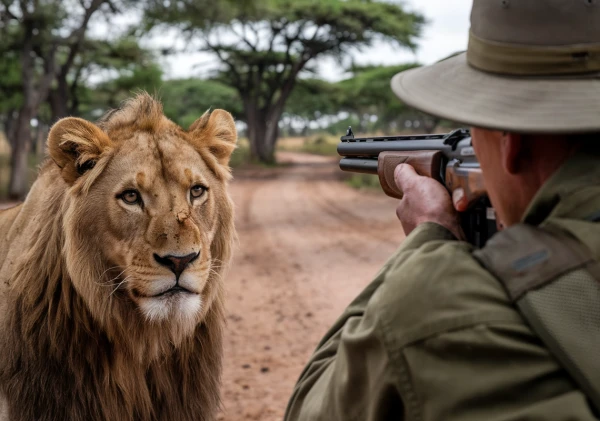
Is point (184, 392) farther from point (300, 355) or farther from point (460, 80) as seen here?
point (300, 355)

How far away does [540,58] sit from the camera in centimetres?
112

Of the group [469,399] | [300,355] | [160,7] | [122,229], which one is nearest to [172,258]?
[122,229]

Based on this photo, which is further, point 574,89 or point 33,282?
point 33,282

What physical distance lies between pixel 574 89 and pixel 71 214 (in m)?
2.03

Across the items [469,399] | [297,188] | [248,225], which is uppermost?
[469,399]

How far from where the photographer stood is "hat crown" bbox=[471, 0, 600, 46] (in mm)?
1089

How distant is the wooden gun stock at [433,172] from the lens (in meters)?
1.50

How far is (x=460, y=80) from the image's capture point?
124cm

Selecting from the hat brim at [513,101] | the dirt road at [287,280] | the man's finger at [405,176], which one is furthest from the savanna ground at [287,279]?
the hat brim at [513,101]

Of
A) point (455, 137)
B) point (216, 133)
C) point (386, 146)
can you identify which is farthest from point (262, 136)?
point (455, 137)

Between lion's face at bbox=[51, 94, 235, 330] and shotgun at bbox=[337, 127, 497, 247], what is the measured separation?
0.63 m

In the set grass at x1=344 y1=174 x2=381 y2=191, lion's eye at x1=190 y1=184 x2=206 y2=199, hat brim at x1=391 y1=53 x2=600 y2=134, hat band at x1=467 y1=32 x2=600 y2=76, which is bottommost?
grass at x1=344 y1=174 x2=381 y2=191

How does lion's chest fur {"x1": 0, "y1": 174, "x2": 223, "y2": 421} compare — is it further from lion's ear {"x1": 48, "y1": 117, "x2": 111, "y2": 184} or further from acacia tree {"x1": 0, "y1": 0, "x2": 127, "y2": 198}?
acacia tree {"x1": 0, "y1": 0, "x2": 127, "y2": 198}

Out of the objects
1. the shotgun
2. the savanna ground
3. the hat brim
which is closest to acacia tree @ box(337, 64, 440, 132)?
the savanna ground
